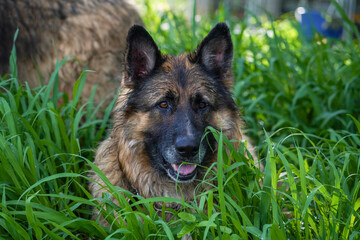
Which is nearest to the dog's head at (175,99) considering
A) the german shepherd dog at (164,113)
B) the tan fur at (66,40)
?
the german shepherd dog at (164,113)

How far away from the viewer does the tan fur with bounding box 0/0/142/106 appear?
13.2 feet

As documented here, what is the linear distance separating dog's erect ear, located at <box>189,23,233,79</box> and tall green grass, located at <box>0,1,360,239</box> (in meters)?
0.63

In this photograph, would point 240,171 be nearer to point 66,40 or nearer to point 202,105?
point 202,105

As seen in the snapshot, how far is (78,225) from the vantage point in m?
2.50

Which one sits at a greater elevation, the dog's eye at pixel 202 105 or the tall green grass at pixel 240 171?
the dog's eye at pixel 202 105

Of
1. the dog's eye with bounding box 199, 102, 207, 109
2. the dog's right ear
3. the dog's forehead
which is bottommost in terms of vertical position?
the dog's eye with bounding box 199, 102, 207, 109

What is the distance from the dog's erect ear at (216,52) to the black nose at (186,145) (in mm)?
658

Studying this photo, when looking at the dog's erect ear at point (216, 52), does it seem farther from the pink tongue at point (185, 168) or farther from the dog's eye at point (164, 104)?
the pink tongue at point (185, 168)

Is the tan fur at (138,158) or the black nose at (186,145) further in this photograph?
the tan fur at (138,158)

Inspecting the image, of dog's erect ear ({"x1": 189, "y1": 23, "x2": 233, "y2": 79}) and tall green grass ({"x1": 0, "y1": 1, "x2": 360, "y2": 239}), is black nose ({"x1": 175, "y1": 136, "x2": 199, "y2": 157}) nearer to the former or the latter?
tall green grass ({"x1": 0, "y1": 1, "x2": 360, "y2": 239})

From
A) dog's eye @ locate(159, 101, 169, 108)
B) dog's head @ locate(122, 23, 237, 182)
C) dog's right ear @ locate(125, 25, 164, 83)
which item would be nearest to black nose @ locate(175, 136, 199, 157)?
dog's head @ locate(122, 23, 237, 182)

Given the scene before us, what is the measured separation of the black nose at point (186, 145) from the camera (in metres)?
2.73

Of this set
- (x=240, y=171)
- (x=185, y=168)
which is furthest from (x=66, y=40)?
(x=240, y=171)

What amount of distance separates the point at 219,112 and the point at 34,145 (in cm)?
130
